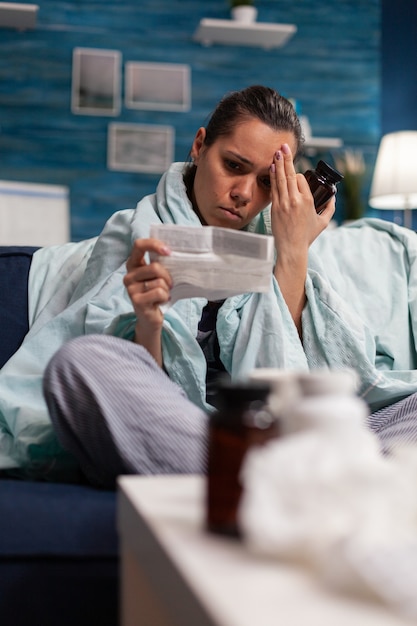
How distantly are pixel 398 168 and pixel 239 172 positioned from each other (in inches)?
93.6

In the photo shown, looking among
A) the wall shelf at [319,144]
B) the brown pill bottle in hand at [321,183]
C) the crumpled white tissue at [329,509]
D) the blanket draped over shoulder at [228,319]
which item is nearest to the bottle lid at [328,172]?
the brown pill bottle in hand at [321,183]

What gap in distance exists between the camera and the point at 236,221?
5.64 ft

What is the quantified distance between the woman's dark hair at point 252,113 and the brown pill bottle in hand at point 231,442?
1171 mm

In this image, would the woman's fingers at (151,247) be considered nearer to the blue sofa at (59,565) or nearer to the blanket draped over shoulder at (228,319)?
the blanket draped over shoulder at (228,319)

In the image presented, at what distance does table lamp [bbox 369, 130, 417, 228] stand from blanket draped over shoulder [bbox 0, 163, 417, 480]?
6.31 feet

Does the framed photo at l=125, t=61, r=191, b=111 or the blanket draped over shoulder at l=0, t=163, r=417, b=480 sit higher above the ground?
the framed photo at l=125, t=61, r=191, b=111

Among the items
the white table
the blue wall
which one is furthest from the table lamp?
the white table

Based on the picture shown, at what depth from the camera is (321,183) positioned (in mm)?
1772

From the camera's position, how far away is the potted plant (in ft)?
14.2

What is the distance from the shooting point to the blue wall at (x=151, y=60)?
170 inches

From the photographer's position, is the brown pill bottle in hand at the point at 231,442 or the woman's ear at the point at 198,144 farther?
Result: the woman's ear at the point at 198,144

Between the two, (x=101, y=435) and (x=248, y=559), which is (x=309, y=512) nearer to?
(x=248, y=559)

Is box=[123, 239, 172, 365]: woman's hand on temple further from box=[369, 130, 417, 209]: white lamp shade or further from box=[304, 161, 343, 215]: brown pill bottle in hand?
box=[369, 130, 417, 209]: white lamp shade

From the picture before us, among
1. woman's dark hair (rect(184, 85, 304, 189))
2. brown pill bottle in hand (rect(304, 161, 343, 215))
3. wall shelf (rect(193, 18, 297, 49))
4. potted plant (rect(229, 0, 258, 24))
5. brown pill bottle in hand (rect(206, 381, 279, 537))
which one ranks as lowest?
brown pill bottle in hand (rect(206, 381, 279, 537))
